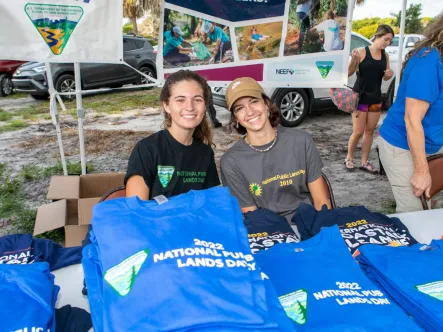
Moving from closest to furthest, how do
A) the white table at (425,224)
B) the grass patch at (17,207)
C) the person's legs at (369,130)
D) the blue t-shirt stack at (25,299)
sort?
the blue t-shirt stack at (25,299)
the white table at (425,224)
the grass patch at (17,207)
the person's legs at (369,130)

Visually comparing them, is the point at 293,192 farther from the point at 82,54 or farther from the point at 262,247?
the point at 82,54

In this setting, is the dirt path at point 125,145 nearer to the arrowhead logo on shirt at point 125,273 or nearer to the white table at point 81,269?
the white table at point 81,269

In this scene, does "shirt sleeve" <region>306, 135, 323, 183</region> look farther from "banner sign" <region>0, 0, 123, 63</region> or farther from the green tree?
the green tree

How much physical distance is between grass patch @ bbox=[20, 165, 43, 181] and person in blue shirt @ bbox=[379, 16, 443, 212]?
153 inches

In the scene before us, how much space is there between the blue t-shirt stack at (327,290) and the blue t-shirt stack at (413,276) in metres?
0.07

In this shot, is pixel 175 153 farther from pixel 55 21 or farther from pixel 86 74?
pixel 86 74

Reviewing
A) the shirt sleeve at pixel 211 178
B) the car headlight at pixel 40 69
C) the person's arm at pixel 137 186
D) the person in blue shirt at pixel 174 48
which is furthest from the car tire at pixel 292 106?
the car headlight at pixel 40 69

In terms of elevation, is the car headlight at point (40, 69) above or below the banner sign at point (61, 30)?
below

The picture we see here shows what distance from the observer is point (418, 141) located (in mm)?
2000

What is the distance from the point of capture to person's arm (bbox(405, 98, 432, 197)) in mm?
1961

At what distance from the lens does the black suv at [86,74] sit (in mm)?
9281

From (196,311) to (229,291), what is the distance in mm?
88

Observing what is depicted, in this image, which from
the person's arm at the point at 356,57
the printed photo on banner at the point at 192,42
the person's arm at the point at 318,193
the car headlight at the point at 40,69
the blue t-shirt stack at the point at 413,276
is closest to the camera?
the blue t-shirt stack at the point at 413,276

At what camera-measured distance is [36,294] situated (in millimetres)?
1002
